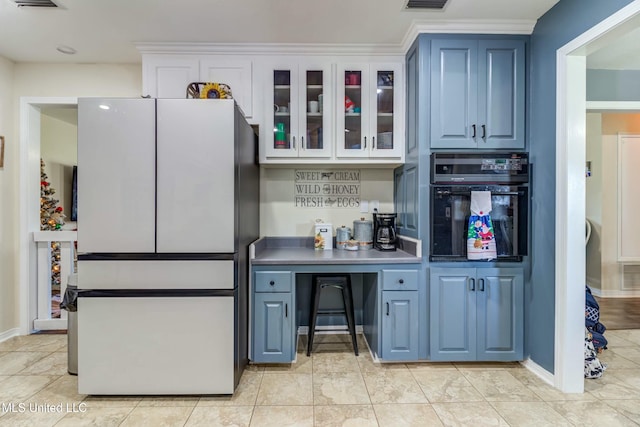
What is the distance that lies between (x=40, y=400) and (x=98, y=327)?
0.61 meters

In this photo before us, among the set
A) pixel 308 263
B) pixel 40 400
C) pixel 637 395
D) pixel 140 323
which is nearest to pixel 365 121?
pixel 308 263

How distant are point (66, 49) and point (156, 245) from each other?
2.14m

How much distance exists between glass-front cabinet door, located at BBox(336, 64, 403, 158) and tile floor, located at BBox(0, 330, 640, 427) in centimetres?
172

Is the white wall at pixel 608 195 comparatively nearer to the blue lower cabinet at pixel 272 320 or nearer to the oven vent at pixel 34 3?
the blue lower cabinet at pixel 272 320

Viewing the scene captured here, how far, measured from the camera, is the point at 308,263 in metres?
2.33

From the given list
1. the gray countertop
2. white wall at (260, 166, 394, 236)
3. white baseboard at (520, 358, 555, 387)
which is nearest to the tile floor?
white baseboard at (520, 358, 555, 387)

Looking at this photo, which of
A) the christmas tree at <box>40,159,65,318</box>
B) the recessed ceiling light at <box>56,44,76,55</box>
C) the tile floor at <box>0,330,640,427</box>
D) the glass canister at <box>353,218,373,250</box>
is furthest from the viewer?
the christmas tree at <box>40,159,65,318</box>

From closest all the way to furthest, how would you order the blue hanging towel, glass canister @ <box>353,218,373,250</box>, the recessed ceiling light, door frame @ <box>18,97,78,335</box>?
the blue hanging towel < the recessed ceiling light < glass canister @ <box>353,218,373,250</box> < door frame @ <box>18,97,78,335</box>

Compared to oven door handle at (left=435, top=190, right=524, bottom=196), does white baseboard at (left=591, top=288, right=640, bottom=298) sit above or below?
below

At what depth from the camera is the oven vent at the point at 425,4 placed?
2.07 metres

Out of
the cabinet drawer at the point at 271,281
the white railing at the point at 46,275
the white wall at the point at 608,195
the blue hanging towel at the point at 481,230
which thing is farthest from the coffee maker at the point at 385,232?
the white wall at the point at 608,195

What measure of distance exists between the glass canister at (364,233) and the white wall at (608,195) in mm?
3405

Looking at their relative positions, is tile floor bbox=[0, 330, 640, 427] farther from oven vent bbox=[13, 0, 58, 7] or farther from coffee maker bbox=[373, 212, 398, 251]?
oven vent bbox=[13, 0, 58, 7]

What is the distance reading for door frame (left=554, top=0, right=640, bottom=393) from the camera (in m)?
1.98
